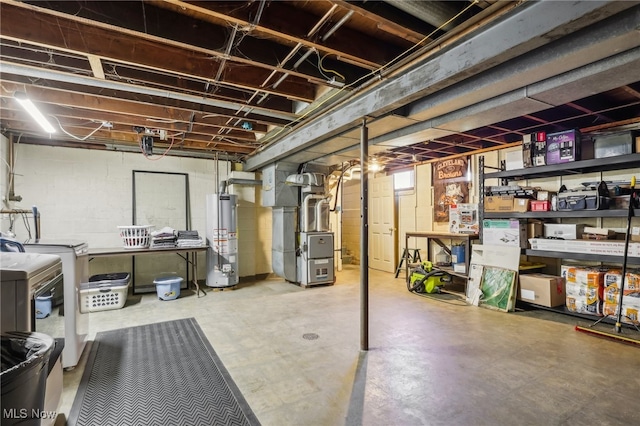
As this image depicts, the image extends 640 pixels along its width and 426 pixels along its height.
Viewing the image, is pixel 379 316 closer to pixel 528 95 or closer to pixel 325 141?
pixel 325 141

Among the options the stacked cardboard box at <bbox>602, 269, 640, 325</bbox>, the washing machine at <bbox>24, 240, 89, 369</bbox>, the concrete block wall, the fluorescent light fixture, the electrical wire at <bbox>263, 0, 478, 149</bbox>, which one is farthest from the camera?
the concrete block wall

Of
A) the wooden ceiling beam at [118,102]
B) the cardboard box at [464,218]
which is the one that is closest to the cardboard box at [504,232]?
the cardboard box at [464,218]

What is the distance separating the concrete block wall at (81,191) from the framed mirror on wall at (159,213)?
0.39ft

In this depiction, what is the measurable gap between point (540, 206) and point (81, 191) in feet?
22.2

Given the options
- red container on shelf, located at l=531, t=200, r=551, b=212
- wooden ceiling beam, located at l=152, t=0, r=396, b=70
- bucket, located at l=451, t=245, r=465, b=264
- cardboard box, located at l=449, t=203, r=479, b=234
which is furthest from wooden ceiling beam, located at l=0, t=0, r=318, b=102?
bucket, located at l=451, t=245, r=465, b=264

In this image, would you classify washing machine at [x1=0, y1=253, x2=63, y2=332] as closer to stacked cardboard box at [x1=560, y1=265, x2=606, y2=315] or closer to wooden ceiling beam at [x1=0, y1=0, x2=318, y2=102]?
wooden ceiling beam at [x1=0, y1=0, x2=318, y2=102]

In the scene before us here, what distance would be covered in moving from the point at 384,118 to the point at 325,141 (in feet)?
3.76

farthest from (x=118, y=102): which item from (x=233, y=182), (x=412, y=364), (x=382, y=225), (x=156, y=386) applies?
(x=382, y=225)

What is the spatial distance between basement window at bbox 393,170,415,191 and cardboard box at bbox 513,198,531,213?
258 centimetres

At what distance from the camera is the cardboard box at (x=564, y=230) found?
12.6 feet

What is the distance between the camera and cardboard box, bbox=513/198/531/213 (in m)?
4.06

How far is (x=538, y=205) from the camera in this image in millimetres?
4004

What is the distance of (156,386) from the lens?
2291 millimetres

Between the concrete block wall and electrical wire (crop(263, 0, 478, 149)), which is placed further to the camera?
the concrete block wall
